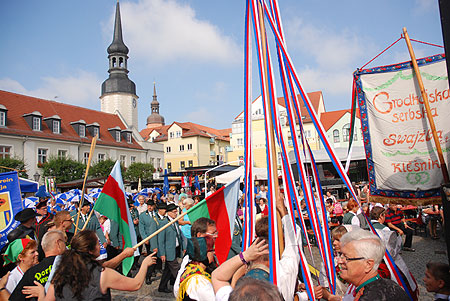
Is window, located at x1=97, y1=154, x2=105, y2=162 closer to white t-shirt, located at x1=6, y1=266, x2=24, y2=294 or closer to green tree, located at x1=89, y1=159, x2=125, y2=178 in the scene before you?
green tree, located at x1=89, y1=159, x2=125, y2=178

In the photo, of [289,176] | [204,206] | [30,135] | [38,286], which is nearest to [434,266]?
[289,176]

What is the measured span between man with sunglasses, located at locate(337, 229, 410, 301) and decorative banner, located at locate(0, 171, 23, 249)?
565cm

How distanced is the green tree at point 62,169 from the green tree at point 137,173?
7417 millimetres

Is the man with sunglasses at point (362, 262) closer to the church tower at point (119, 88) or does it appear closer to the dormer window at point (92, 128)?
the dormer window at point (92, 128)

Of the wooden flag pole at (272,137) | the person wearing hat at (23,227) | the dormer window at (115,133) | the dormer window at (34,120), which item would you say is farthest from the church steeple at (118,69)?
the wooden flag pole at (272,137)

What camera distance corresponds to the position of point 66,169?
1271 inches

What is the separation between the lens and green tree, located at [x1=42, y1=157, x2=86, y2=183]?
31.8 metres

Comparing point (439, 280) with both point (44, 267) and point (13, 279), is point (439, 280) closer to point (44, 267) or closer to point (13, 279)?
point (44, 267)

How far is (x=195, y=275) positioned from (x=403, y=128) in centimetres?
340

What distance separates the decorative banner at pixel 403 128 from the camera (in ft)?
13.9

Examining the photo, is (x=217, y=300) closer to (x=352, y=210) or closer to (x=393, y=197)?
(x=393, y=197)

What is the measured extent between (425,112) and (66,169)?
3321 centimetres

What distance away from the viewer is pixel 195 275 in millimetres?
2701

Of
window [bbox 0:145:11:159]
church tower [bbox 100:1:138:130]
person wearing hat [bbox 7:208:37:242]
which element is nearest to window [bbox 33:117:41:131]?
window [bbox 0:145:11:159]
